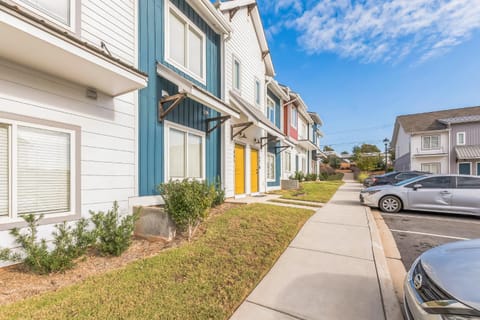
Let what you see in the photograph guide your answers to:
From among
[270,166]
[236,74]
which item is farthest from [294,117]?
[236,74]

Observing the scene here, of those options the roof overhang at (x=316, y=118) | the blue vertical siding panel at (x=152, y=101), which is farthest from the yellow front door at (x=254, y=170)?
the roof overhang at (x=316, y=118)

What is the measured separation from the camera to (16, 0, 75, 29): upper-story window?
11.2ft

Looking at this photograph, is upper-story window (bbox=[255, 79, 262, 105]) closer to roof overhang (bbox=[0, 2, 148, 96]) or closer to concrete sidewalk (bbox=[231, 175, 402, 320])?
roof overhang (bbox=[0, 2, 148, 96])

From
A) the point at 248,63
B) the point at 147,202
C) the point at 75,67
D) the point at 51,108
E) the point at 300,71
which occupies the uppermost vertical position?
the point at 300,71

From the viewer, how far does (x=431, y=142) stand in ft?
75.9

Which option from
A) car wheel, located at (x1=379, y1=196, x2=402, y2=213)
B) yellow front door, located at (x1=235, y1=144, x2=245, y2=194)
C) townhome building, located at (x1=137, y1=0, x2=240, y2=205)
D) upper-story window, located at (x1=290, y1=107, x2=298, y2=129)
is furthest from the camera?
upper-story window, located at (x1=290, y1=107, x2=298, y2=129)

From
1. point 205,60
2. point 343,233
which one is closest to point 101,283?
point 343,233

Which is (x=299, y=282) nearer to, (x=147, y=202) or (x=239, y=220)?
(x=239, y=220)

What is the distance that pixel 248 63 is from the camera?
34.2 ft

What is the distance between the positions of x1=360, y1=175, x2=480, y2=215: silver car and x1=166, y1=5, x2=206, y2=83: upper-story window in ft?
27.3

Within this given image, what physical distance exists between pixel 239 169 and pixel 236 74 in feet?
14.4

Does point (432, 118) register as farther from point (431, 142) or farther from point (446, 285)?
point (446, 285)

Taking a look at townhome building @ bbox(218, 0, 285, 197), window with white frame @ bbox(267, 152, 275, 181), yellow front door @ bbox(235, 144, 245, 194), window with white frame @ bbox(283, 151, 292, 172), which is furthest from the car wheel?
window with white frame @ bbox(283, 151, 292, 172)

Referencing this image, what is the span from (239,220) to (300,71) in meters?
25.4
